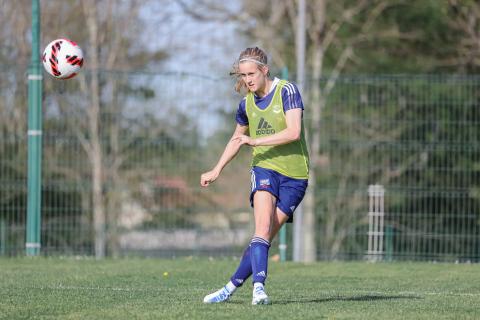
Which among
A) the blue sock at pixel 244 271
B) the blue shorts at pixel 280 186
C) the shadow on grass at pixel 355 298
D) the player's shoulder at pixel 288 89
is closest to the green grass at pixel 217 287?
the shadow on grass at pixel 355 298

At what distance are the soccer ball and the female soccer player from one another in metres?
3.76

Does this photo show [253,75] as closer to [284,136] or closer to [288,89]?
[288,89]

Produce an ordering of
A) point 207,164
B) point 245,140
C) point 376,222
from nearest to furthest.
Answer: point 245,140, point 376,222, point 207,164

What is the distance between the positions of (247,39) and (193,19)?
2.26 m

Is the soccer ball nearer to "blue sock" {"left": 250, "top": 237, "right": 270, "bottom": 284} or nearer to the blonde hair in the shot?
the blonde hair

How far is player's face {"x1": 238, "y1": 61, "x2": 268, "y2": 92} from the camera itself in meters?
7.46

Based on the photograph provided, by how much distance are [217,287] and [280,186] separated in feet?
7.37

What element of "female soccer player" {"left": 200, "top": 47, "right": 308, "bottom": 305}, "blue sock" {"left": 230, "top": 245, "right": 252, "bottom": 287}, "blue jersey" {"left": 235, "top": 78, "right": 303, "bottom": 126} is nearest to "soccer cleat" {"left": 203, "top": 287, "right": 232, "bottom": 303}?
"female soccer player" {"left": 200, "top": 47, "right": 308, "bottom": 305}

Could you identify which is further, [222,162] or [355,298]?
[355,298]

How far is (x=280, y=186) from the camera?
298 inches

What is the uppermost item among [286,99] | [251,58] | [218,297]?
[251,58]

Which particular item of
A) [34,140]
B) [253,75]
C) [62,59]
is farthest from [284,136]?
[34,140]

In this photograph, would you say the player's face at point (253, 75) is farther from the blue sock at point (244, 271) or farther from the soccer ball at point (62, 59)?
the soccer ball at point (62, 59)

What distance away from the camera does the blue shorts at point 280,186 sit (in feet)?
24.7
